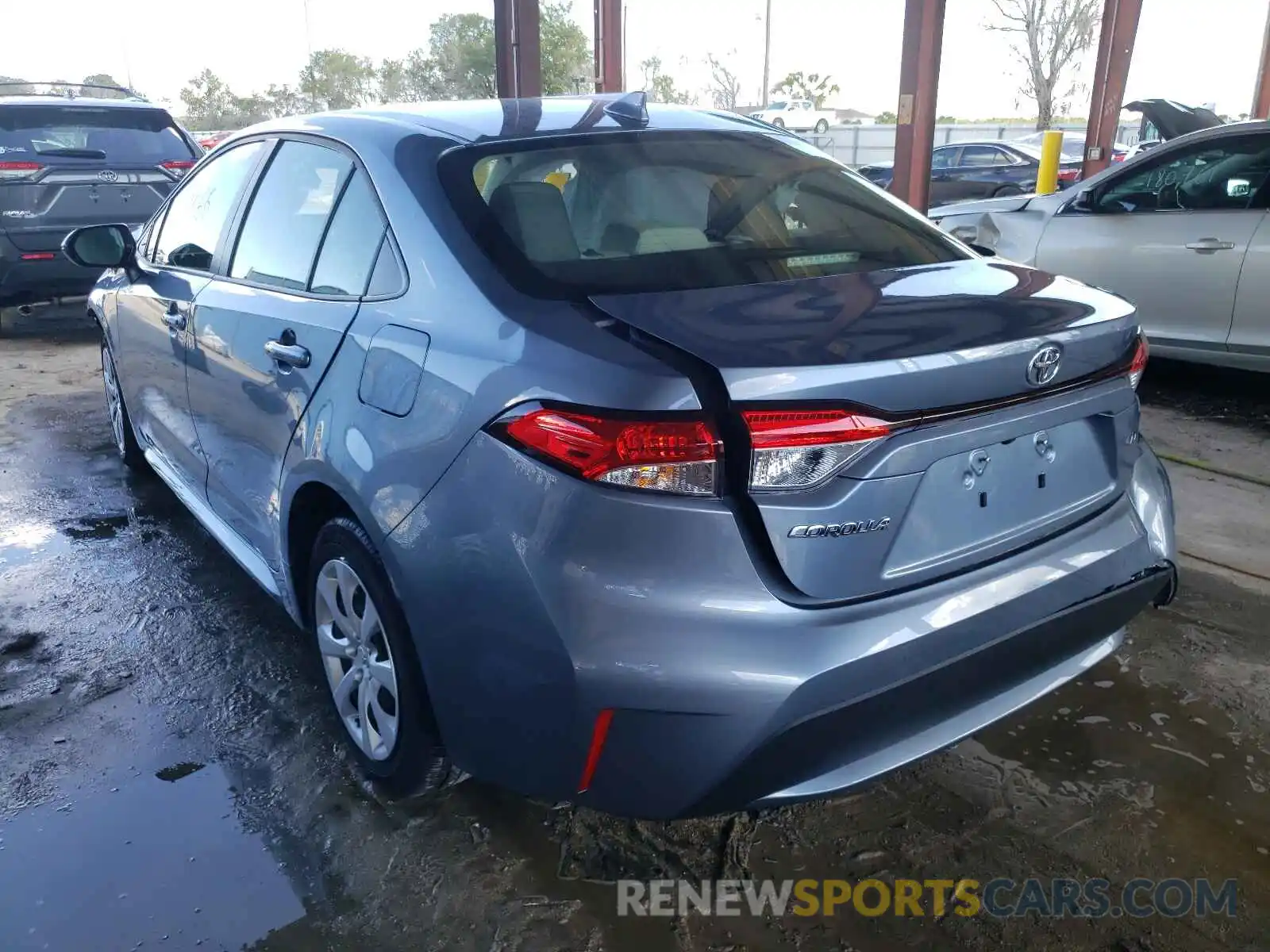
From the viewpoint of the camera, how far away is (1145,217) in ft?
18.7

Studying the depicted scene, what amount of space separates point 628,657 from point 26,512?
3.82 meters

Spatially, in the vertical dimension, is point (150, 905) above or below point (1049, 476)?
below

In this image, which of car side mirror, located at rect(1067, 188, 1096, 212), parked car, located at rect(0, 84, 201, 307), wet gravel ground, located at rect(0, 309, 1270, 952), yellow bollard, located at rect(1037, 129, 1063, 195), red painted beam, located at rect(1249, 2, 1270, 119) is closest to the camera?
wet gravel ground, located at rect(0, 309, 1270, 952)

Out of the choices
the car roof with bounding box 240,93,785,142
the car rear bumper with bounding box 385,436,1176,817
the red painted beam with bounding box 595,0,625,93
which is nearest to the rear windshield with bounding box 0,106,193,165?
the red painted beam with bounding box 595,0,625,93

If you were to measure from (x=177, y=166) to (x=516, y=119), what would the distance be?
275 inches

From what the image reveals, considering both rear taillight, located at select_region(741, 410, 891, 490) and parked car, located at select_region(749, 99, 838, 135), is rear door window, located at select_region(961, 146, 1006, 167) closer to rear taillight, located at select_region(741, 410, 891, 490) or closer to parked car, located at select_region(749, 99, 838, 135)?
rear taillight, located at select_region(741, 410, 891, 490)

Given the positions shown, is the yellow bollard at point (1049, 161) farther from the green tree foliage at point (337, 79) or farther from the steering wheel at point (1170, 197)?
the green tree foliage at point (337, 79)

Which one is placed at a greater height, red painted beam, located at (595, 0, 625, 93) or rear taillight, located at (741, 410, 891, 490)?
red painted beam, located at (595, 0, 625, 93)

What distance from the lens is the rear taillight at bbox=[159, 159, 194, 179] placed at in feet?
27.3

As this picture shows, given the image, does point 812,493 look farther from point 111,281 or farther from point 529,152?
point 111,281

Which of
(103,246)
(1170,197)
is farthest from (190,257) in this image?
(1170,197)

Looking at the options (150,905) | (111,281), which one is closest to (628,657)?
(150,905)

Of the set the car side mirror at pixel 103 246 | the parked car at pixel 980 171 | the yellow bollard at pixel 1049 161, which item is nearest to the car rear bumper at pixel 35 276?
the car side mirror at pixel 103 246

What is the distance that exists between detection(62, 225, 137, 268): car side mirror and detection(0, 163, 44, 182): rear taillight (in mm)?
→ 4614
